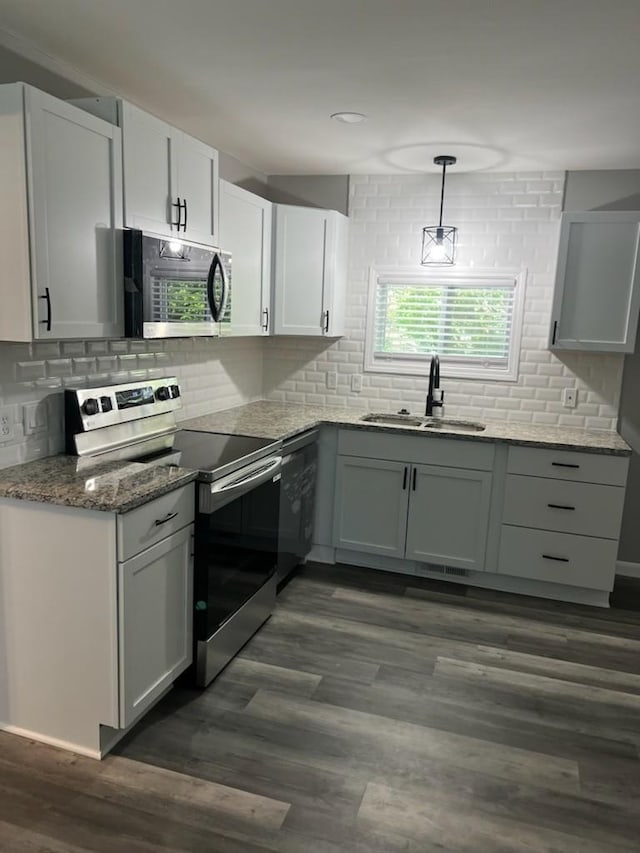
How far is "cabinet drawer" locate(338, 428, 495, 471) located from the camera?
3.58 meters

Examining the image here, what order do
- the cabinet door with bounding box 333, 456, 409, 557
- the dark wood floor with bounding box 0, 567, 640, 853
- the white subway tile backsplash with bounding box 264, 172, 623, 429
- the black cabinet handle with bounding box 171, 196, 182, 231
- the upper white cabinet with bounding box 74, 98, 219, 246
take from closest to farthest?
the dark wood floor with bounding box 0, 567, 640, 853, the upper white cabinet with bounding box 74, 98, 219, 246, the black cabinet handle with bounding box 171, 196, 182, 231, the cabinet door with bounding box 333, 456, 409, 557, the white subway tile backsplash with bounding box 264, 172, 623, 429

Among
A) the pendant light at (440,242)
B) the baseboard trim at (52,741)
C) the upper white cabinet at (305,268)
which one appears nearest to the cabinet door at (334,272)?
the upper white cabinet at (305,268)

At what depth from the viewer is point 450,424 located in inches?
161

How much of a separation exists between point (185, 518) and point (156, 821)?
96 cm

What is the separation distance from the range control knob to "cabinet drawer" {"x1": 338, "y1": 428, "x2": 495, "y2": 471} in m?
1.63

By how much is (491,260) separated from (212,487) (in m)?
2.52

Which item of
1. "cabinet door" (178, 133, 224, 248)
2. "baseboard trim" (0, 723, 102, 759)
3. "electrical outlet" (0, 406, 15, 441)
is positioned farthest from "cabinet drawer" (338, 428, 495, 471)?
"baseboard trim" (0, 723, 102, 759)

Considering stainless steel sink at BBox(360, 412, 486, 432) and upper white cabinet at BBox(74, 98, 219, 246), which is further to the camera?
stainless steel sink at BBox(360, 412, 486, 432)

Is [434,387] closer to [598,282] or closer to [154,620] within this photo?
[598,282]

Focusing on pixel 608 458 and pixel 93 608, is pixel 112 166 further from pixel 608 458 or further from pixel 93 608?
pixel 608 458

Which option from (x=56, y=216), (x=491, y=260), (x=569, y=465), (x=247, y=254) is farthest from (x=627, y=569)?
(x=56, y=216)

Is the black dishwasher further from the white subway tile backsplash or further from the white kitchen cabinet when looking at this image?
the white kitchen cabinet

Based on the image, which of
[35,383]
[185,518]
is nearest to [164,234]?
[35,383]

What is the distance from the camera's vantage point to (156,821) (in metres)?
1.89
